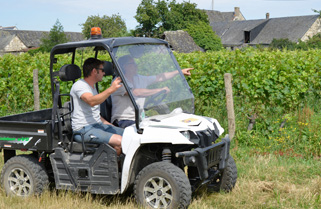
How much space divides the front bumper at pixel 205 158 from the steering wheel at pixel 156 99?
27.5 inches

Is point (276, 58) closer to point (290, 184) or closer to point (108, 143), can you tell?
point (290, 184)

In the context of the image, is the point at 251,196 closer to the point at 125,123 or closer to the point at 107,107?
the point at 125,123

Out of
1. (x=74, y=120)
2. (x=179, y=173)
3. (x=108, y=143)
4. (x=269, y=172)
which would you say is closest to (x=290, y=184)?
(x=269, y=172)

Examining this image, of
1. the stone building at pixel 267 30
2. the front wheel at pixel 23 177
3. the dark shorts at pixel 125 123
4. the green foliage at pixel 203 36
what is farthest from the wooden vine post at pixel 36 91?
the green foliage at pixel 203 36

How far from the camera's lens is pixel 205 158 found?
4.89 meters

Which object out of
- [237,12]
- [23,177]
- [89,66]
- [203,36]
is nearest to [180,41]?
[203,36]

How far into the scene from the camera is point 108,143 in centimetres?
529

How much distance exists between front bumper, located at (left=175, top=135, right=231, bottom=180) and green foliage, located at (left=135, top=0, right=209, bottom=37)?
225ft

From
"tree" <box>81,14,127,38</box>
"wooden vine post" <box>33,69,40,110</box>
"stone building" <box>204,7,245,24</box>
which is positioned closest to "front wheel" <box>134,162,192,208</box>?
"wooden vine post" <box>33,69,40,110</box>

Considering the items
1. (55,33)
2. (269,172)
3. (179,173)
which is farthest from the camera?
(55,33)

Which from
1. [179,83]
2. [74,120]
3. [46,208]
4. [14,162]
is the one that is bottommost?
[46,208]

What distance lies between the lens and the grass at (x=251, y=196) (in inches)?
206

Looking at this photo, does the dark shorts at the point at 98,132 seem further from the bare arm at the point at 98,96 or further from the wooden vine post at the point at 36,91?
the wooden vine post at the point at 36,91

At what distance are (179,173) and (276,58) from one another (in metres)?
6.33
